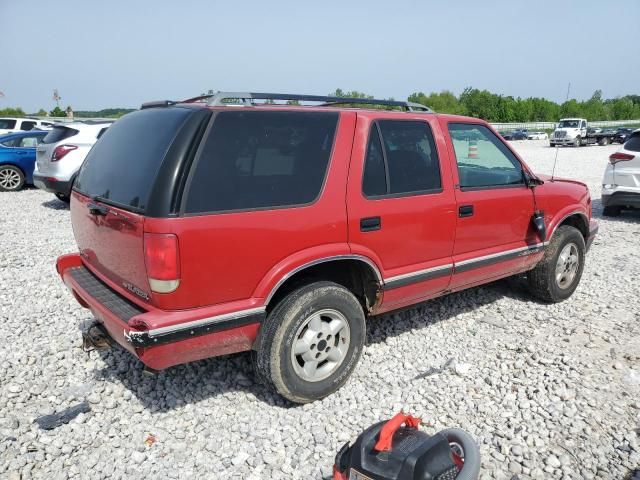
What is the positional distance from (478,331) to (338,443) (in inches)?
78.7

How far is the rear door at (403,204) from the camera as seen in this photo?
3285mm

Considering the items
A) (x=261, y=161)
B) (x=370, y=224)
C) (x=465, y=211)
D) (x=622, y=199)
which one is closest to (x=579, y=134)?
(x=622, y=199)

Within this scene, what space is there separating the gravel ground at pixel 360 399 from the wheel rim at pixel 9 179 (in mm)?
8711

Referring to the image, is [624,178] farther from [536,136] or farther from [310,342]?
[536,136]

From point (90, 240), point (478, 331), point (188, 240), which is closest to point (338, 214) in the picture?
point (188, 240)

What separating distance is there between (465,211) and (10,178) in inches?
481

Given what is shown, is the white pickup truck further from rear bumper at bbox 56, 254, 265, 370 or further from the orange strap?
the orange strap

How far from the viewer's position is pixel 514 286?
5465mm

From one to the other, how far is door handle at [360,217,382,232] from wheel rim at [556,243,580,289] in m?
2.56

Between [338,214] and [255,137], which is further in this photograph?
[338,214]

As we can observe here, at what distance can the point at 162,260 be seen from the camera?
8.40 feet

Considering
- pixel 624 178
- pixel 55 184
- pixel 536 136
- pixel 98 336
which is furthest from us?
pixel 536 136

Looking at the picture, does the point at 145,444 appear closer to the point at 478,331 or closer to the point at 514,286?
the point at 478,331

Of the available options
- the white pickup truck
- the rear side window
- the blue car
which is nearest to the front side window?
the rear side window
